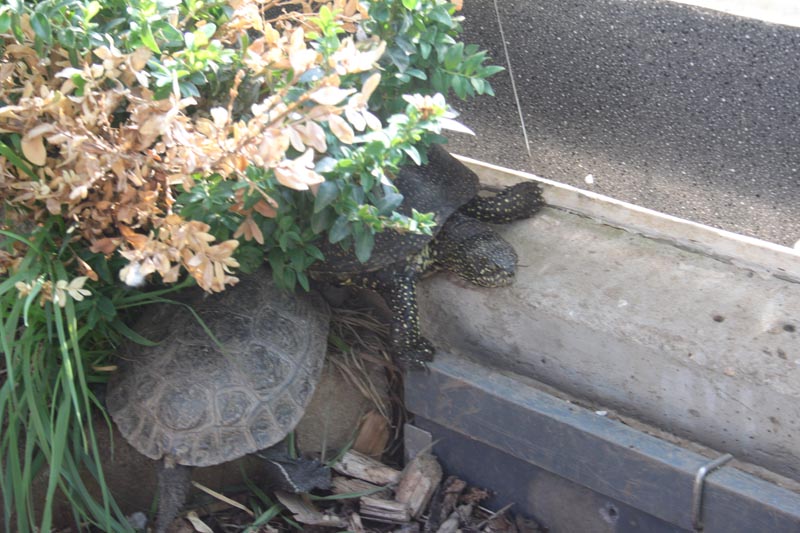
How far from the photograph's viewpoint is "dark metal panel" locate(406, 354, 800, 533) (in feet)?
8.63

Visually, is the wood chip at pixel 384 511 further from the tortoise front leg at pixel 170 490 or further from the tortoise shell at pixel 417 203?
the tortoise shell at pixel 417 203

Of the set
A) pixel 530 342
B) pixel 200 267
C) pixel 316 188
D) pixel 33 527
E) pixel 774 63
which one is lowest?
pixel 33 527

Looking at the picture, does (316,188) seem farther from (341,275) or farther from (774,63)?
(774,63)

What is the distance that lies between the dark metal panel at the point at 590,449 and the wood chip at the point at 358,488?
1.06 feet

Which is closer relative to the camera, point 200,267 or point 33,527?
point 200,267

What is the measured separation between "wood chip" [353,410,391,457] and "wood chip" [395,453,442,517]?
0.66ft

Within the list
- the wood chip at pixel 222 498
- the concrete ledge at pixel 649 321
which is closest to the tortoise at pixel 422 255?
the concrete ledge at pixel 649 321

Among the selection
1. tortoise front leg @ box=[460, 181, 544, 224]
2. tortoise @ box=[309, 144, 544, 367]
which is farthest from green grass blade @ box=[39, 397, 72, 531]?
tortoise front leg @ box=[460, 181, 544, 224]

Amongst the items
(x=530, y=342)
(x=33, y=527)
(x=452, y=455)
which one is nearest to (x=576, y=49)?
(x=530, y=342)

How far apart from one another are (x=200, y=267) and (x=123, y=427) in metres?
1.00

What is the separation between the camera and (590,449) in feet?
9.57

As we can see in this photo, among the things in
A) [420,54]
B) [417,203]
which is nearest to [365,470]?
[417,203]

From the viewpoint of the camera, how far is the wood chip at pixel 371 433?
11.7 feet

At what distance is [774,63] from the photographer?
3.40 m
